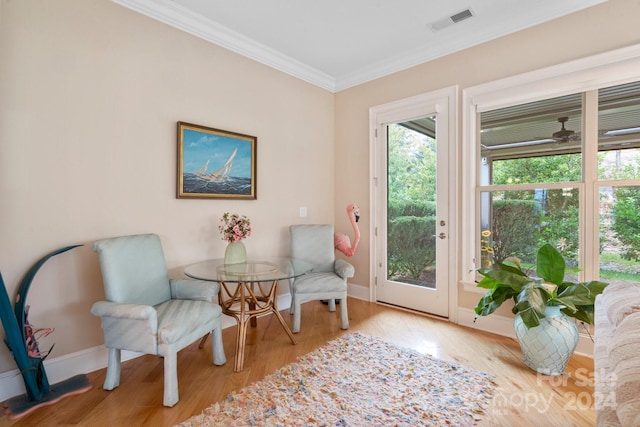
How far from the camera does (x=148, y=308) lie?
183cm

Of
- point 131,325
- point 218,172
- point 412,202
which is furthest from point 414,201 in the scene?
point 131,325

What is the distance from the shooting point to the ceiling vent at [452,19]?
268cm

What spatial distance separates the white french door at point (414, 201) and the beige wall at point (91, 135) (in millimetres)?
1604

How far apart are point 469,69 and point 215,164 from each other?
2.57 metres

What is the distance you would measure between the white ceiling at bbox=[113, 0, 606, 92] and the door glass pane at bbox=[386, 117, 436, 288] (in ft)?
2.46

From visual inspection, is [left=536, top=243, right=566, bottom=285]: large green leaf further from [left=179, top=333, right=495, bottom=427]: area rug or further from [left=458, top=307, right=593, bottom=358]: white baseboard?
[left=179, top=333, right=495, bottom=427]: area rug

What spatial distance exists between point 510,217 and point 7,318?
12.0 ft

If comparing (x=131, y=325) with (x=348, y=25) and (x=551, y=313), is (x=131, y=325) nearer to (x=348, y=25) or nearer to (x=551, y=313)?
(x=551, y=313)

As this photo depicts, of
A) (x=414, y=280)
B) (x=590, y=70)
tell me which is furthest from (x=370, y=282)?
(x=590, y=70)

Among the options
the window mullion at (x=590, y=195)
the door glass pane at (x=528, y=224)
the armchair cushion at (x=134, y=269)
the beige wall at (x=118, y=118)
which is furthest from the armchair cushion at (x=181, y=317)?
the window mullion at (x=590, y=195)

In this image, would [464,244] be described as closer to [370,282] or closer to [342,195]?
[370,282]

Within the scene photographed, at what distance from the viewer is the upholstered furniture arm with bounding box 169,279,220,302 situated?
2340 mm

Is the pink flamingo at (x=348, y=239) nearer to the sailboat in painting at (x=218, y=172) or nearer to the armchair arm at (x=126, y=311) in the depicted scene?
the sailboat in painting at (x=218, y=172)

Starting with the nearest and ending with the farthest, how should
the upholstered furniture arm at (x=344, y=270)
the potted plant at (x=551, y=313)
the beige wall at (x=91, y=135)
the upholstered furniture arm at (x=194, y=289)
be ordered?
the beige wall at (x=91, y=135), the potted plant at (x=551, y=313), the upholstered furniture arm at (x=194, y=289), the upholstered furniture arm at (x=344, y=270)
